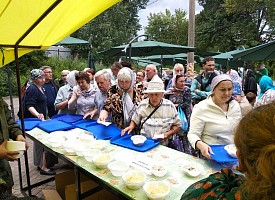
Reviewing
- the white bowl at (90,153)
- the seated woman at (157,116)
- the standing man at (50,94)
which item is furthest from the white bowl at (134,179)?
the standing man at (50,94)

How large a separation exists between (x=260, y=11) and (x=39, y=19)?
87.0 feet

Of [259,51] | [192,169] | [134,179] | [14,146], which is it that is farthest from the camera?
[259,51]

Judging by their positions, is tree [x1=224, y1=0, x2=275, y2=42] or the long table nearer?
the long table

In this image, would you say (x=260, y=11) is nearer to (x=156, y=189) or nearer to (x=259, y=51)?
(x=259, y=51)

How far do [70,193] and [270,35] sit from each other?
26355 mm

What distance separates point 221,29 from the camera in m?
25.3

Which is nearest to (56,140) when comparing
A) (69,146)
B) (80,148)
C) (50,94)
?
(69,146)

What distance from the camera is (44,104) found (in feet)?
12.9

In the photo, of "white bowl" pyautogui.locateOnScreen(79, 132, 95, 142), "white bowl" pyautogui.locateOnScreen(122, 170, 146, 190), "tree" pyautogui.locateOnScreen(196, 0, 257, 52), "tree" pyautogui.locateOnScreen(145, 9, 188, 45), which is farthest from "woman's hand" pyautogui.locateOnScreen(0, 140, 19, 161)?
"tree" pyautogui.locateOnScreen(145, 9, 188, 45)

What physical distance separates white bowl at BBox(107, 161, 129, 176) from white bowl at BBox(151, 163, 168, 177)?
0.23 meters

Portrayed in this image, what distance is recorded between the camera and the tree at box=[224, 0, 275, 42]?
20047mm

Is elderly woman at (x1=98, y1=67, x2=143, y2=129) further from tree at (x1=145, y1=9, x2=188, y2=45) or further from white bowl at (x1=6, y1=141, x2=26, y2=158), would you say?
tree at (x1=145, y1=9, x2=188, y2=45)

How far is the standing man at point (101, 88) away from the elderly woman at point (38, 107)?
880 millimetres

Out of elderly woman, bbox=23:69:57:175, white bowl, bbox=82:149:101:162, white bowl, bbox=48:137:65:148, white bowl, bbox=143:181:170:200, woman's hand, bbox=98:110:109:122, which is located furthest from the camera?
elderly woman, bbox=23:69:57:175
